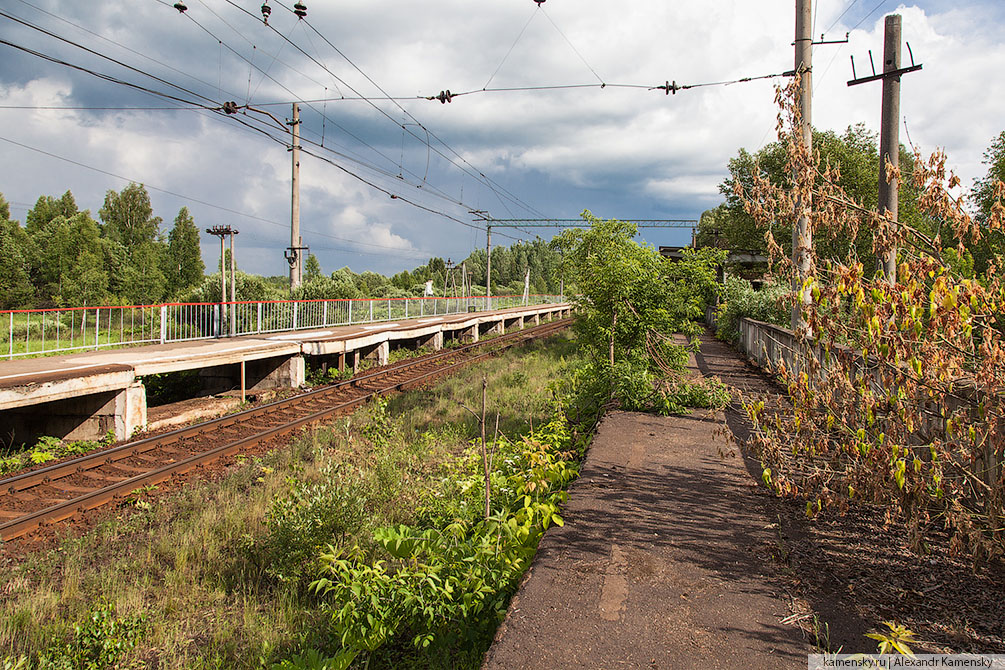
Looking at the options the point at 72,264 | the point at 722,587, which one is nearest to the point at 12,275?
the point at 72,264

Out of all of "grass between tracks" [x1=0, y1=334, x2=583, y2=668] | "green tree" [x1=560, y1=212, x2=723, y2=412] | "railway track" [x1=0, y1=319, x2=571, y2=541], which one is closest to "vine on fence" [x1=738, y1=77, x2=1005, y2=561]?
"grass between tracks" [x1=0, y1=334, x2=583, y2=668]

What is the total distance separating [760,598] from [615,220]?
848 centimetres

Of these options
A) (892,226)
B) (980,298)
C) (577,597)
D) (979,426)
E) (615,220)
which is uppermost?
(615,220)

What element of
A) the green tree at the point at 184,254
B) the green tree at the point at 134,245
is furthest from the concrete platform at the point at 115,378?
the green tree at the point at 184,254

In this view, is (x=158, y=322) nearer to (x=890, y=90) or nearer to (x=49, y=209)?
(x=890, y=90)

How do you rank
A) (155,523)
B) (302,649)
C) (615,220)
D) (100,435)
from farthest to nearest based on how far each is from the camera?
(615,220), (100,435), (155,523), (302,649)

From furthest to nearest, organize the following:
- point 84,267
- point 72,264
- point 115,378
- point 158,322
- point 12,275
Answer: point 72,264, point 84,267, point 12,275, point 158,322, point 115,378

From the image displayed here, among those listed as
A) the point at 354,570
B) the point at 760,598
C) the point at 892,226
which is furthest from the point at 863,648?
the point at 354,570

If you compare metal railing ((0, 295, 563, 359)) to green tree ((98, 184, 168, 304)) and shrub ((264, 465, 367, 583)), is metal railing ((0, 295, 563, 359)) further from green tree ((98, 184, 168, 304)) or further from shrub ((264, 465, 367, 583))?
green tree ((98, 184, 168, 304))

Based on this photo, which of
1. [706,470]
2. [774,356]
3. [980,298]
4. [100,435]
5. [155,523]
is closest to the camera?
[980,298]

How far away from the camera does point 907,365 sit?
373 cm

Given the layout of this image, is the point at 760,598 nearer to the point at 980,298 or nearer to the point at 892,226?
the point at 980,298

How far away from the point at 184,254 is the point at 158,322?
2144 inches

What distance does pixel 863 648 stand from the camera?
9.52 ft
